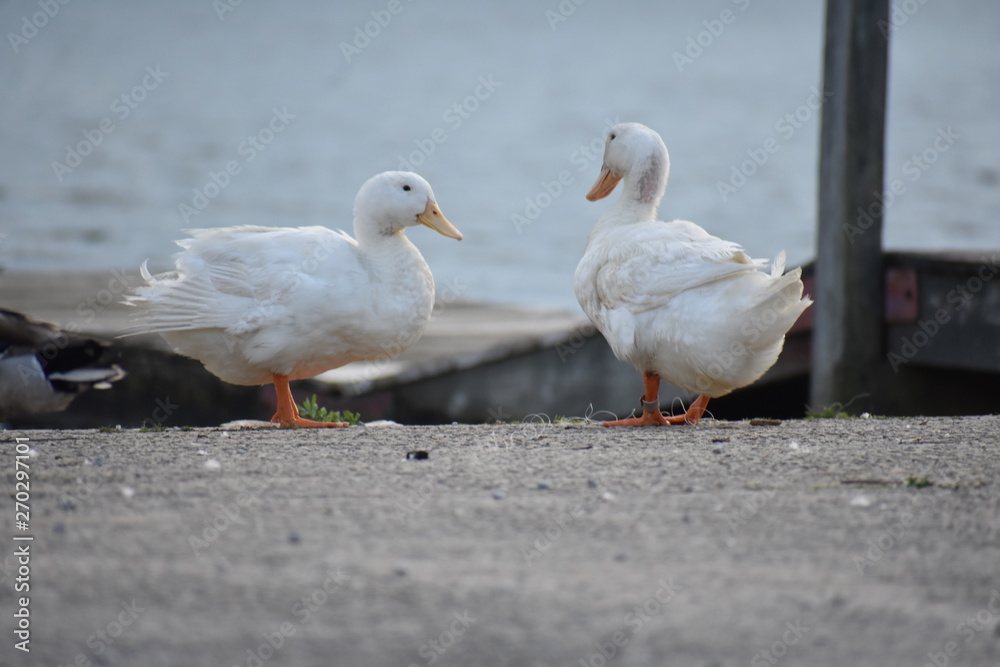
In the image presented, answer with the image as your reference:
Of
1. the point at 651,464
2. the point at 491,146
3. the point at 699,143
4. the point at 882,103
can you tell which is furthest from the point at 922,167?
the point at 651,464

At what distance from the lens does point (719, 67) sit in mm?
49688

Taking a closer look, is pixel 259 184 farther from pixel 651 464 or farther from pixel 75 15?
pixel 75 15

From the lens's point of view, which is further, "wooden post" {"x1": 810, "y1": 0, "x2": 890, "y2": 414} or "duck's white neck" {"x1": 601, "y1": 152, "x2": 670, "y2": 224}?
"wooden post" {"x1": 810, "y1": 0, "x2": 890, "y2": 414}

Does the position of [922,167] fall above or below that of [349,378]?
above

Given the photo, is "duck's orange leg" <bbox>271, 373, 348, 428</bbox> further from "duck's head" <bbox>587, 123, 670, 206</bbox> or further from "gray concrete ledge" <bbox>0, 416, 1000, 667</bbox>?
"duck's head" <bbox>587, 123, 670, 206</bbox>

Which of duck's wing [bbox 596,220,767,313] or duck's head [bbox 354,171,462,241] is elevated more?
duck's head [bbox 354,171,462,241]

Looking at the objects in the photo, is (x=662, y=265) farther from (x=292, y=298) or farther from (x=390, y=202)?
(x=292, y=298)

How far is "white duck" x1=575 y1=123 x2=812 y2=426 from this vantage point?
509 cm

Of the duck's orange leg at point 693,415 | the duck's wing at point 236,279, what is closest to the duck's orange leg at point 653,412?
the duck's orange leg at point 693,415

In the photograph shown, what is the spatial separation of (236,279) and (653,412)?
2215 millimetres

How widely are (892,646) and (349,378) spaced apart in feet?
18.6

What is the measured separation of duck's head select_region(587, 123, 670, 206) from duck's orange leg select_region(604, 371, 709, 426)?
1166 millimetres

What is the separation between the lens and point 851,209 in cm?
849

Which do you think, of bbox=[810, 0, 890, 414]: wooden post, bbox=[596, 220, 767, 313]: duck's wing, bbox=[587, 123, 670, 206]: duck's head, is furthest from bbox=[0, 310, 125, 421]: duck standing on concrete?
bbox=[810, 0, 890, 414]: wooden post
